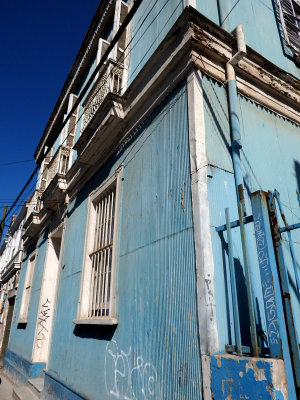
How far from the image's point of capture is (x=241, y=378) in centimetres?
188

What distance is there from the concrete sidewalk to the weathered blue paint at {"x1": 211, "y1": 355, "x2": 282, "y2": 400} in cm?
715

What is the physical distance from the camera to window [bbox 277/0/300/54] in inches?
219

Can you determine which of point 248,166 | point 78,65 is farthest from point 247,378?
point 78,65

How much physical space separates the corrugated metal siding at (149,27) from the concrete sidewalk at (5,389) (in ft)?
26.2

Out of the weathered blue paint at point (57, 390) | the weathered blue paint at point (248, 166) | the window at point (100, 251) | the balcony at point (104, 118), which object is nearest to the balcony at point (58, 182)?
the balcony at point (104, 118)

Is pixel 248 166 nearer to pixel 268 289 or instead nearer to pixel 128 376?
pixel 268 289

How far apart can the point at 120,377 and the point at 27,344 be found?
568 cm

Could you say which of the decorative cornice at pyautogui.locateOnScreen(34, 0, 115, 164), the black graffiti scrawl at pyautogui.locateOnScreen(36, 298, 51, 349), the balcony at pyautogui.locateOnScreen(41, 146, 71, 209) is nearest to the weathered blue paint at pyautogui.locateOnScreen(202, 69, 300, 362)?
the balcony at pyautogui.locateOnScreen(41, 146, 71, 209)

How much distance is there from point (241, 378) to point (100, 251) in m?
3.24

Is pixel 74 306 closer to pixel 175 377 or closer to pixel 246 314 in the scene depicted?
pixel 175 377

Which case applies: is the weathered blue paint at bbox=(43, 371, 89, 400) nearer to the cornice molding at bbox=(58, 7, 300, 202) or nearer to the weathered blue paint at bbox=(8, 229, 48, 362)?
the weathered blue paint at bbox=(8, 229, 48, 362)

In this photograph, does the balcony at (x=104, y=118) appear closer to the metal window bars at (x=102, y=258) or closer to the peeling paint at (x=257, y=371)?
the metal window bars at (x=102, y=258)

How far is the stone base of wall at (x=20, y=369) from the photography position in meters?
6.93

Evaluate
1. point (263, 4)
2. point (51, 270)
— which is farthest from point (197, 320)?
point (51, 270)
